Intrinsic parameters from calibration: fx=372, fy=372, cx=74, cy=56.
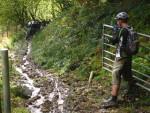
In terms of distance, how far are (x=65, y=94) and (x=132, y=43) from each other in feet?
10.7

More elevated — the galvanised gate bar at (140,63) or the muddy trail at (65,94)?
the galvanised gate bar at (140,63)

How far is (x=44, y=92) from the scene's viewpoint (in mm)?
11320

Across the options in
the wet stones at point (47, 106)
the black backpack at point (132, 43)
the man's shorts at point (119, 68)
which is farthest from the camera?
the wet stones at point (47, 106)

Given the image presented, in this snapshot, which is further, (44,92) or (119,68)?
(44,92)

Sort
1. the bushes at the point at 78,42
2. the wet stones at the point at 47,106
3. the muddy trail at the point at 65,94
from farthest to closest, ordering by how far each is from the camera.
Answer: the bushes at the point at 78,42
the wet stones at the point at 47,106
the muddy trail at the point at 65,94

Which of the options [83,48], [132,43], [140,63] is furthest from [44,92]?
[83,48]

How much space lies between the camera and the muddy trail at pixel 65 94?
8.97 meters

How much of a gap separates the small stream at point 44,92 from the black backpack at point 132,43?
219cm

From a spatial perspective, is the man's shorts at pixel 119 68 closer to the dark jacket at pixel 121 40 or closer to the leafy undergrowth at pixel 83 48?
the dark jacket at pixel 121 40

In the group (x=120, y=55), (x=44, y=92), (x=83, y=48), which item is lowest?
(x=44, y=92)

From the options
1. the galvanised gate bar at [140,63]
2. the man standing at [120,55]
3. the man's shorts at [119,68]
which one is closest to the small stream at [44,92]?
the man standing at [120,55]

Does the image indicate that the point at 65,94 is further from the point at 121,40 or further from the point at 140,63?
the point at 121,40

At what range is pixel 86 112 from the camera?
8.79m

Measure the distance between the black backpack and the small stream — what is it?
219cm
